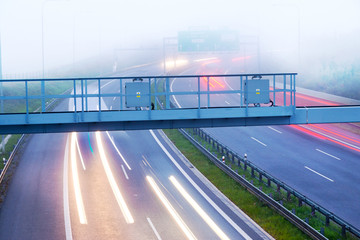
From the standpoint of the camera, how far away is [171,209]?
24.2 metres

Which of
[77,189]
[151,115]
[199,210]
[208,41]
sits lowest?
[199,210]

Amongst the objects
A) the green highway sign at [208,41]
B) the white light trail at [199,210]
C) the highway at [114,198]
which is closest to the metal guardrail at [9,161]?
the highway at [114,198]

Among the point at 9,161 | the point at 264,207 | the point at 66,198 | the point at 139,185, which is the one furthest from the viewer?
the point at 9,161

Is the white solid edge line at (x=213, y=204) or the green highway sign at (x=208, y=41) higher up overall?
the green highway sign at (x=208, y=41)

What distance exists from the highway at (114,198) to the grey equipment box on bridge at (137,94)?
17.2 feet

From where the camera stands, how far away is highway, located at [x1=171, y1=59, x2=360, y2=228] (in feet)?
88.0

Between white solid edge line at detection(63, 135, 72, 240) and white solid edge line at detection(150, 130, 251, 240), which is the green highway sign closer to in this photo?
white solid edge line at detection(150, 130, 251, 240)

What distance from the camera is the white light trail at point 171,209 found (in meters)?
20.9

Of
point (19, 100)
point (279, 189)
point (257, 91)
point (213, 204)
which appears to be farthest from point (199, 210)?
point (19, 100)

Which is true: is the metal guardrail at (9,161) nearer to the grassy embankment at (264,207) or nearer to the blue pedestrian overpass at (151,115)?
the blue pedestrian overpass at (151,115)

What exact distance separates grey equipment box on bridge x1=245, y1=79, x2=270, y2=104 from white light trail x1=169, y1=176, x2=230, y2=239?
5.64 metres

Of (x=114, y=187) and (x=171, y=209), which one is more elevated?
(x=114, y=187)

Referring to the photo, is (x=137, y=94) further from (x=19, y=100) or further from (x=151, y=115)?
(x=19, y=100)

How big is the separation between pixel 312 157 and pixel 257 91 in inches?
583
